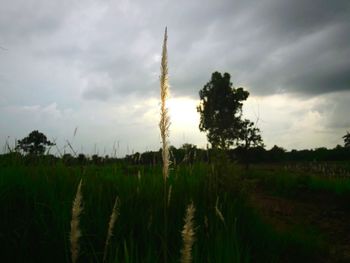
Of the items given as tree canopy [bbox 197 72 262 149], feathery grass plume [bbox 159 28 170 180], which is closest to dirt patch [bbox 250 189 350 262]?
feathery grass plume [bbox 159 28 170 180]

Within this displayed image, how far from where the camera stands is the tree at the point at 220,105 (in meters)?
53.8

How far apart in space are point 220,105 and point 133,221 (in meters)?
52.7

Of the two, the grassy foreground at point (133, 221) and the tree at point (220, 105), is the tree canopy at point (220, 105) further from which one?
the grassy foreground at point (133, 221)

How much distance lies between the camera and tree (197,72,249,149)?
5384 cm

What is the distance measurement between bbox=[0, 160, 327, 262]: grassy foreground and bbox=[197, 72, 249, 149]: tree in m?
46.7

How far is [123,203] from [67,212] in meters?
0.67

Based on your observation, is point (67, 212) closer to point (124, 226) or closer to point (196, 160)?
point (124, 226)

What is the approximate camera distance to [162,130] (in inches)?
74.8

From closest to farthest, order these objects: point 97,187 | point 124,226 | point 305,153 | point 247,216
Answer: point 124,226, point 97,187, point 247,216, point 305,153

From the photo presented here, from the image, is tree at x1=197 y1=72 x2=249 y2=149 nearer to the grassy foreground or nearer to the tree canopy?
the tree canopy

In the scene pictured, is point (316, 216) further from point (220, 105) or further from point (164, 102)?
point (220, 105)

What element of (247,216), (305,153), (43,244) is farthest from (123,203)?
(305,153)

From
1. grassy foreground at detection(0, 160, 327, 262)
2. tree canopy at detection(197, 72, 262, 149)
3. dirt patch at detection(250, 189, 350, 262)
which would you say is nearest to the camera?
grassy foreground at detection(0, 160, 327, 262)

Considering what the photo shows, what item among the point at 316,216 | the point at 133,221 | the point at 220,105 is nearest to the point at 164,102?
the point at 133,221
